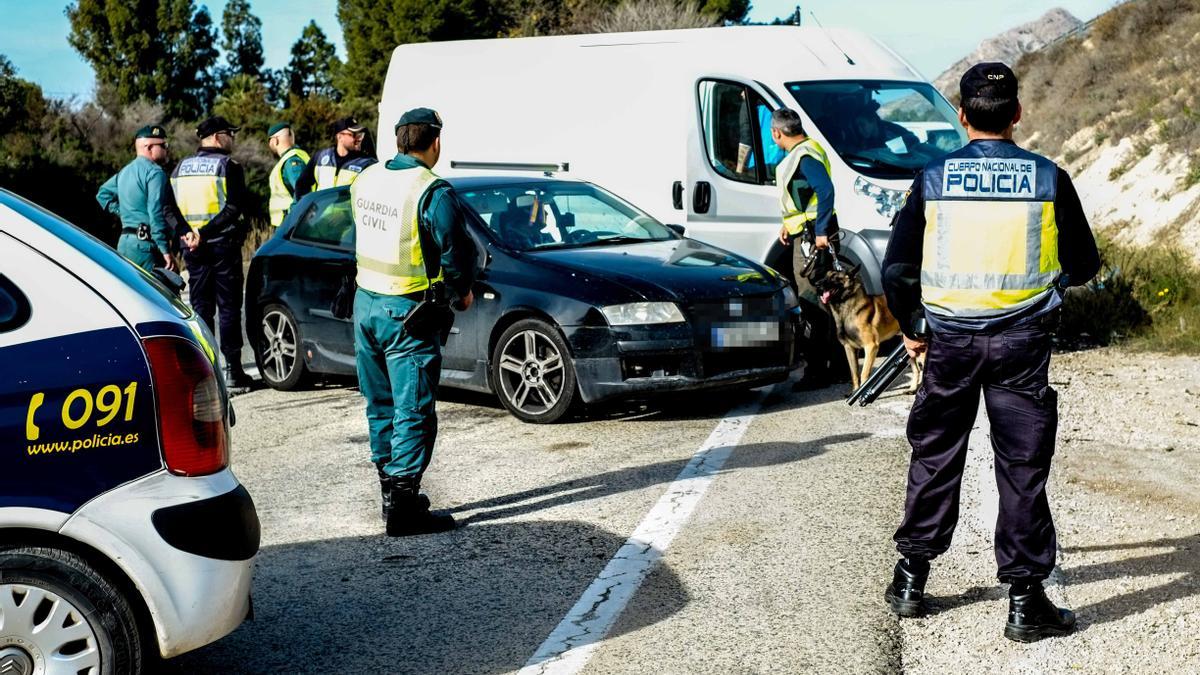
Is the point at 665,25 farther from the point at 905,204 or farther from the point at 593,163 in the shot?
the point at 905,204

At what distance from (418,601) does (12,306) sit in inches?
80.9

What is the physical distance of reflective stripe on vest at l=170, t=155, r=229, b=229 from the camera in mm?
10406

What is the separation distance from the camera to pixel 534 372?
8.78 metres

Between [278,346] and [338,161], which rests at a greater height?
[338,161]

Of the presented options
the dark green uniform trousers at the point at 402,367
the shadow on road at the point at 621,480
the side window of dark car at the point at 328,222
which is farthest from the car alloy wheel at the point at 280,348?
the dark green uniform trousers at the point at 402,367

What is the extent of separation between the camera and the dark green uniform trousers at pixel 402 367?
6.37 meters

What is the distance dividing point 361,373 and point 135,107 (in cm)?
3101

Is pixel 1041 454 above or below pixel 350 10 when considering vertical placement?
below

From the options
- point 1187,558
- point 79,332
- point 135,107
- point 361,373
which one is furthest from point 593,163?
point 135,107

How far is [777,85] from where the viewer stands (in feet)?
36.3

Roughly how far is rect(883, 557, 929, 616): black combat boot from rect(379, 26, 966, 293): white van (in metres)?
5.34

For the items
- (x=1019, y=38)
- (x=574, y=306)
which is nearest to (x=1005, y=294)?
(x=574, y=306)

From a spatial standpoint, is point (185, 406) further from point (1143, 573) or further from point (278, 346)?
Answer: point (278, 346)

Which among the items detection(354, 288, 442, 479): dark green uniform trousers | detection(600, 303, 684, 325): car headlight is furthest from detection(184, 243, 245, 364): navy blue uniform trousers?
detection(354, 288, 442, 479): dark green uniform trousers
